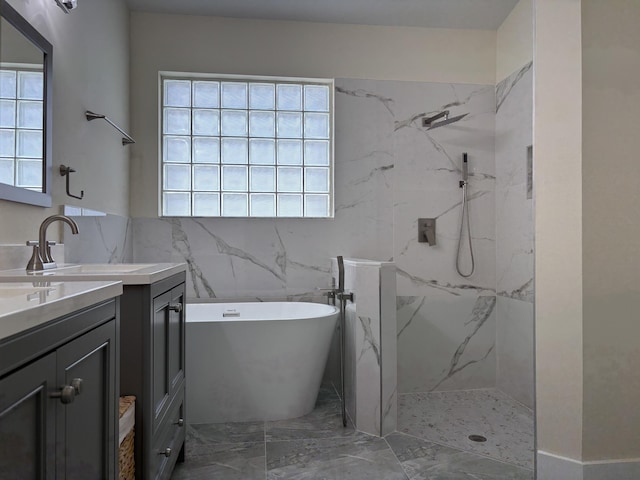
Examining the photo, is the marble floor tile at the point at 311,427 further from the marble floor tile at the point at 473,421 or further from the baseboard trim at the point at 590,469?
the baseboard trim at the point at 590,469

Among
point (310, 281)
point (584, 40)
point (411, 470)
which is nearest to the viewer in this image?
point (584, 40)

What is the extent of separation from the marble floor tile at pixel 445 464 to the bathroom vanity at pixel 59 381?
1.48 m

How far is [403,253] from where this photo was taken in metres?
3.51

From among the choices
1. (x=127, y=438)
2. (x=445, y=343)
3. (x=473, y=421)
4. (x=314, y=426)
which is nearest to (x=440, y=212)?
(x=445, y=343)

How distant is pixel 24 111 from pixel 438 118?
2.63m

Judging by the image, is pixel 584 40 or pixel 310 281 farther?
pixel 310 281

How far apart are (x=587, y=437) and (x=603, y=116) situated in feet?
4.31

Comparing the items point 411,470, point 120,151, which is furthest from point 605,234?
point 120,151

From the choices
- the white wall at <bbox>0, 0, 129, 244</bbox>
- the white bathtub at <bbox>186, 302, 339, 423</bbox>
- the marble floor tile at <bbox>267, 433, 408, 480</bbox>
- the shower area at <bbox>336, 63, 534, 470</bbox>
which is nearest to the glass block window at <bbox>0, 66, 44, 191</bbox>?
the white wall at <bbox>0, 0, 129, 244</bbox>

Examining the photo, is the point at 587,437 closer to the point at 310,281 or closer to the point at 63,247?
the point at 310,281

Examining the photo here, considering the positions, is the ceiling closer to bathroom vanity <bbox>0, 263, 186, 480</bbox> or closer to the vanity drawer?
bathroom vanity <bbox>0, 263, 186, 480</bbox>

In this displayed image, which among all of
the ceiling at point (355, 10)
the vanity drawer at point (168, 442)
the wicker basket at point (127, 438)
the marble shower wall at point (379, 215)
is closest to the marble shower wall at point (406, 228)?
the marble shower wall at point (379, 215)

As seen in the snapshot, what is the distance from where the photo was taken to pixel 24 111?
1826mm

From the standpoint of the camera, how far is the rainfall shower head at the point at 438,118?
3.33 meters
